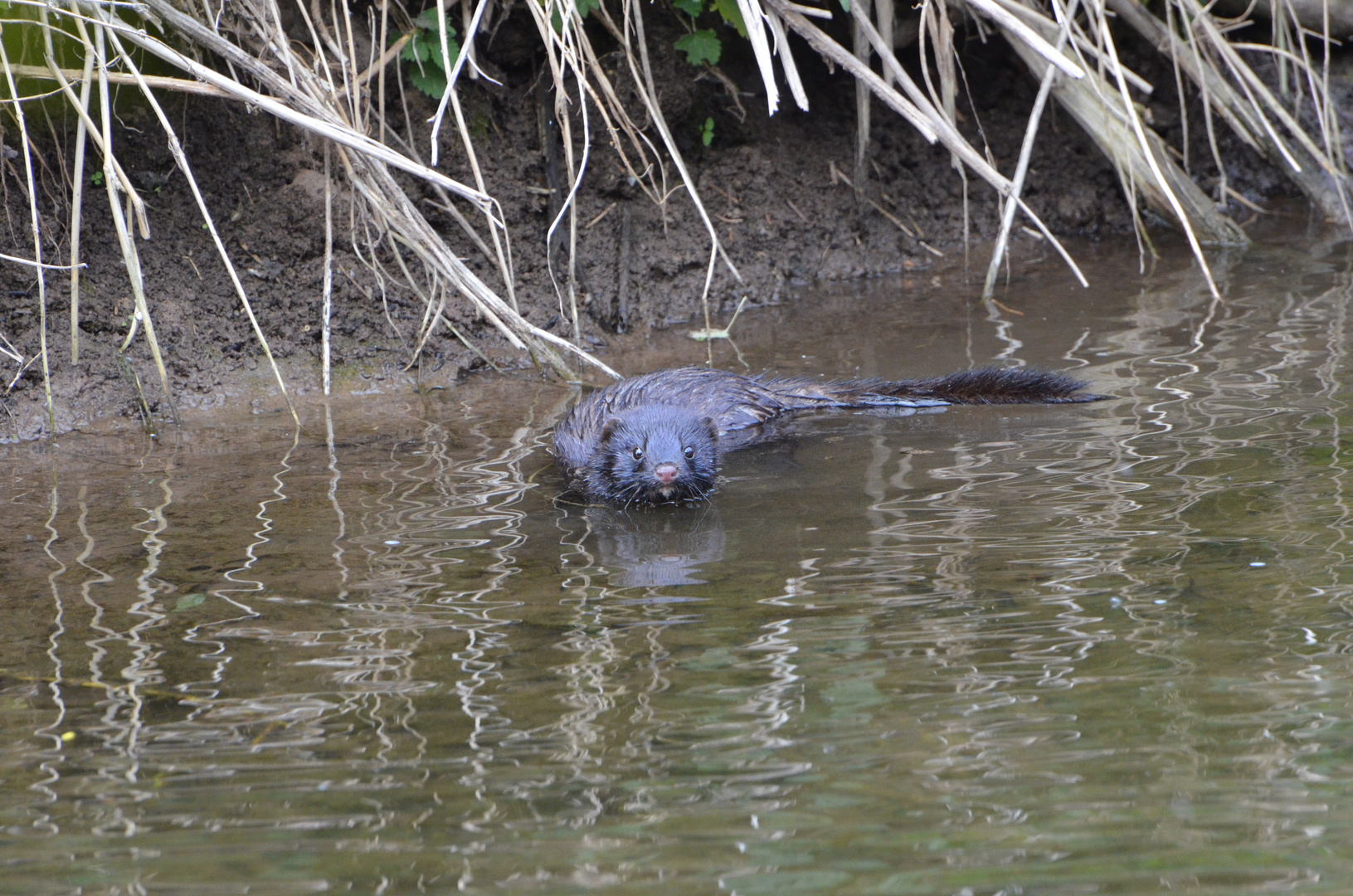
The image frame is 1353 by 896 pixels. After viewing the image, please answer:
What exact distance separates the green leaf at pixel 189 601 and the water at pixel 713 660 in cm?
4

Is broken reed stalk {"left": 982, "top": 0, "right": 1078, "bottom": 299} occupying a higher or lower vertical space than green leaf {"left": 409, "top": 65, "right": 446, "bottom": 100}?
lower

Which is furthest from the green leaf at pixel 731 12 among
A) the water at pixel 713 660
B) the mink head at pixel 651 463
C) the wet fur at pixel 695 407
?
the mink head at pixel 651 463

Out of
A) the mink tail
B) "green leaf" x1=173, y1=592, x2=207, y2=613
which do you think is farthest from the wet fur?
"green leaf" x1=173, y1=592, x2=207, y2=613

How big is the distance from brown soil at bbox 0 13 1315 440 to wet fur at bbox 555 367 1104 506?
47.9 inches

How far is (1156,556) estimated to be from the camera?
3.41 m

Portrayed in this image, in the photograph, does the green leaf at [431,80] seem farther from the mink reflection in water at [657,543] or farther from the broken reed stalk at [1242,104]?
the broken reed stalk at [1242,104]

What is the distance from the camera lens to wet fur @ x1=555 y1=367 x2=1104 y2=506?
4.80 m

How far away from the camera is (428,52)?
6.14 metres

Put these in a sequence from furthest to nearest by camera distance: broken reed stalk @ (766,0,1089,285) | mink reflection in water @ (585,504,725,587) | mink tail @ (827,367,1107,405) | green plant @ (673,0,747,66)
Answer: green plant @ (673,0,747,66)
broken reed stalk @ (766,0,1089,285)
mink tail @ (827,367,1107,405)
mink reflection in water @ (585,504,725,587)

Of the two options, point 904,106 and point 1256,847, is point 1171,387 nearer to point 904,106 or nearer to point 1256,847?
point 904,106

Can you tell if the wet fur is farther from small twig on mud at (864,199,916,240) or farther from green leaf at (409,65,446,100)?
small twig on mud at (864,199,916,240)

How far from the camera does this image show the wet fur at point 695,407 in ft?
15.7

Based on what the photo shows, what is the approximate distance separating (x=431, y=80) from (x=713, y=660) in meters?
4.27

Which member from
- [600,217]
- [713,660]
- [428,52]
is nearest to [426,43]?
[428,52]
